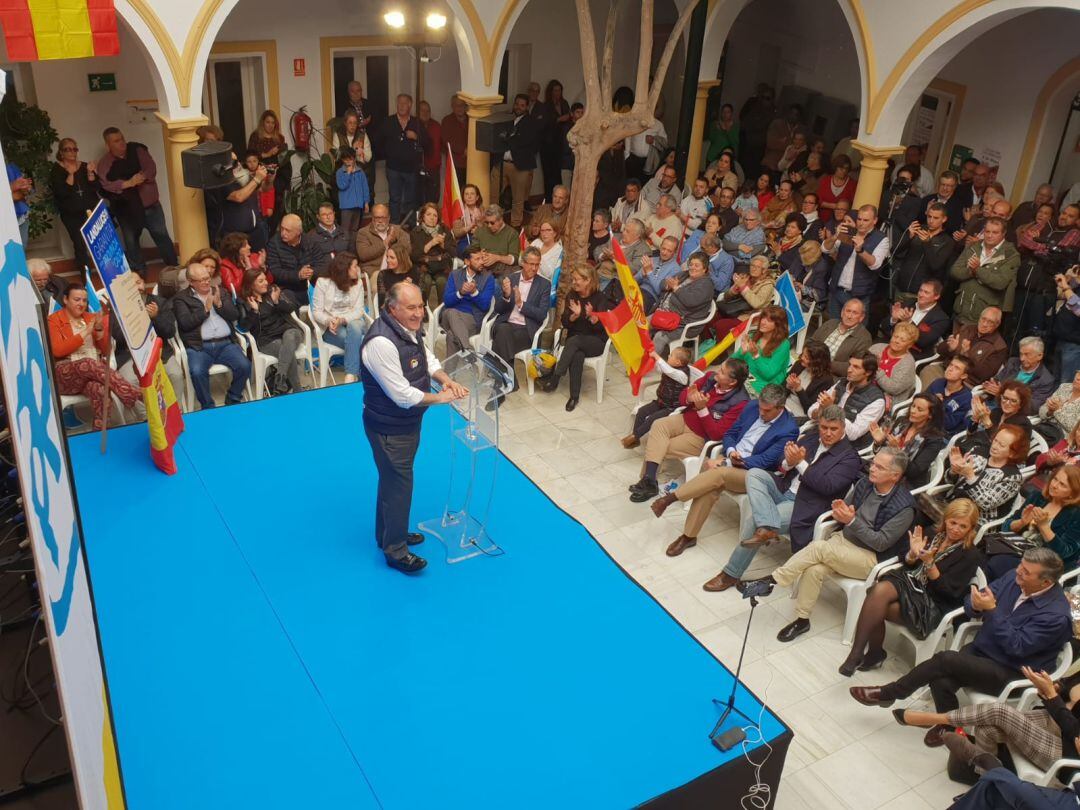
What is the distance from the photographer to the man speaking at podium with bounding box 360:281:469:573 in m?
4.71

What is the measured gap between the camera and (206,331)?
7008 mm

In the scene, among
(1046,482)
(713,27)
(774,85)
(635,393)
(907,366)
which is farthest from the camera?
(774,85)

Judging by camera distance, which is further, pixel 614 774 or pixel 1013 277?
pixel 1013 277

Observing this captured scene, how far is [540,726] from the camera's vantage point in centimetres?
438

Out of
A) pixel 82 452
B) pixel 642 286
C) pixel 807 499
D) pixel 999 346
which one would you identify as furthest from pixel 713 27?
pixel 82 452

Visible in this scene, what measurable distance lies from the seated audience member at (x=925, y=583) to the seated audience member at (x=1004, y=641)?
0.45ft

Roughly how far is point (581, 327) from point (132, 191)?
4619 millimetres

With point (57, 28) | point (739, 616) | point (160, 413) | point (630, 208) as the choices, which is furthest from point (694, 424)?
point (57, 28)

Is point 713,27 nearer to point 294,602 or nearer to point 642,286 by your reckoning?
point 642,286

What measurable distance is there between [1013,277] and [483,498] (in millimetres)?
4383

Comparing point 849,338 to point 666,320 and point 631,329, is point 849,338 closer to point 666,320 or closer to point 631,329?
point 666,320

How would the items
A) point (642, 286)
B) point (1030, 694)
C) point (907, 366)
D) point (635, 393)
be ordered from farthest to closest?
point (642, 286) → point (635, 393) → point (907, 366) → point (1030, 694)

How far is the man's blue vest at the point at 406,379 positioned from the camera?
188 inches

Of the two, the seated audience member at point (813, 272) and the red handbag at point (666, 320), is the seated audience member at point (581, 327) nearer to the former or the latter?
the red handbag at point (666, 320)
